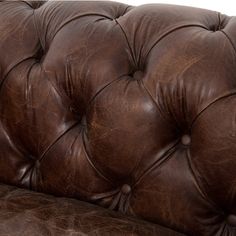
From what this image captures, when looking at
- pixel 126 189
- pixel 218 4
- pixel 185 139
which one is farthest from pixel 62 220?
pixel 218 4

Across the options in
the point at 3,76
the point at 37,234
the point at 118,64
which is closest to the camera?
the point at 37,234

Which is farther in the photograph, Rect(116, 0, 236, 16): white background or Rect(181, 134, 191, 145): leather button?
Rect(116, 0, 236, 16): white background

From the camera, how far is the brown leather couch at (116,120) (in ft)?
2.40

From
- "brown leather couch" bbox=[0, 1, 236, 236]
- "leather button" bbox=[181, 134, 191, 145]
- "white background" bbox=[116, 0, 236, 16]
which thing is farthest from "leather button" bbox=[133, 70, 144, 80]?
"white background" bbox=[116, 0, 236, 16]

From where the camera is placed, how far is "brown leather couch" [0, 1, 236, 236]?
2.40 feet

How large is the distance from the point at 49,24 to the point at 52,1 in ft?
0.22

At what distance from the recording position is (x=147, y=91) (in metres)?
0.78

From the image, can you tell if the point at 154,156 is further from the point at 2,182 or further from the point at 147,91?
the point at 2,182

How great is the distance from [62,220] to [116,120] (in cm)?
21

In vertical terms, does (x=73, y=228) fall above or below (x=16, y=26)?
below

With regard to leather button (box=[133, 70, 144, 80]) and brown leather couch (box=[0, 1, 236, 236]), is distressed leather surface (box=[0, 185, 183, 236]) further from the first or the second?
leather button (box=[133, 70, 144, 80])

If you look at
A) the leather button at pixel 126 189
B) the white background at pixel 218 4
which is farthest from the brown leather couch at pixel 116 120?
the white background at pixel 218 4

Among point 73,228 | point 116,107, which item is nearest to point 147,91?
point 116,107

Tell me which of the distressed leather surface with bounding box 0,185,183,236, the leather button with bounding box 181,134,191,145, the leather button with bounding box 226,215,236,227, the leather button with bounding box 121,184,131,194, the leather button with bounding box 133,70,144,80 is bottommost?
the distressed leather surface with bounding box 0,185,183,236
